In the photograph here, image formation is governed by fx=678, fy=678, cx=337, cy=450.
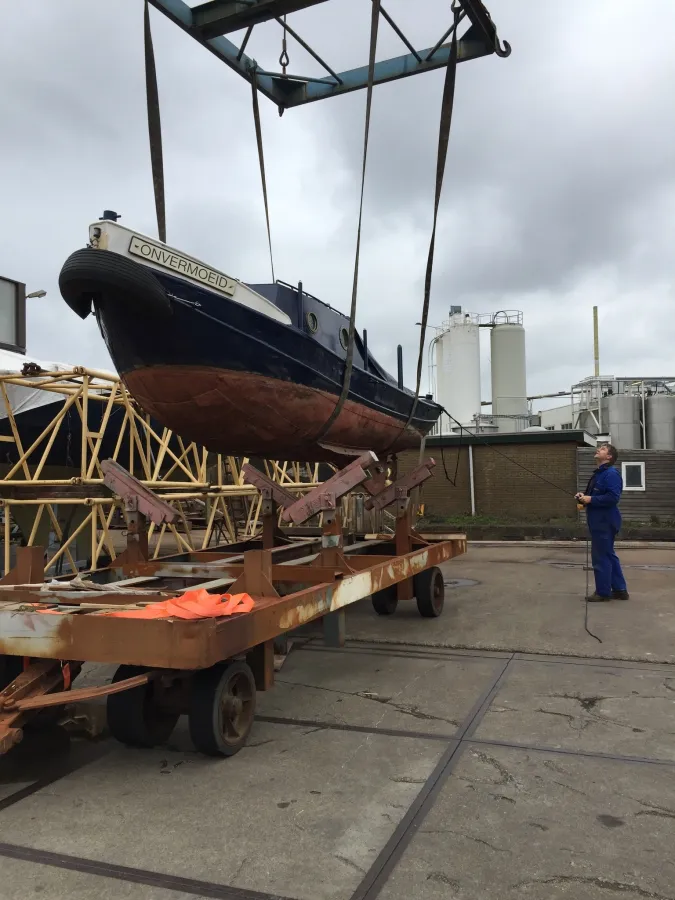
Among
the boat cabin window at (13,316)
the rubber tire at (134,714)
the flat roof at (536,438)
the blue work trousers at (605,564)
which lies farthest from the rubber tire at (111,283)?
the flat roof at (536,438)

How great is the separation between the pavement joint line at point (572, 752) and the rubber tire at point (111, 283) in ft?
11.1

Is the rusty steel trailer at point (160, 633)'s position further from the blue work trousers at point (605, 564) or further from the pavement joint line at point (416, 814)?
the blue work trousers at point (605, 564)

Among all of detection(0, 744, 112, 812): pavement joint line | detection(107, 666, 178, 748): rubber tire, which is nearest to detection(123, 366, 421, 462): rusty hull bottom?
detection(107, 666, 178, 748): rubber tire

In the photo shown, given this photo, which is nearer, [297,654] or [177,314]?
[177,314]

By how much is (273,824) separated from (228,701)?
2.84 feet

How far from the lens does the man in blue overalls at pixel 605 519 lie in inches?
295

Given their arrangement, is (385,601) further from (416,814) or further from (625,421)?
Answer: (625,421)

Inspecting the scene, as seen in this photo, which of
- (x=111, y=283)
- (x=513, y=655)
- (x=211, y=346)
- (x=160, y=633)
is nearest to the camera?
(x=160, y=633)

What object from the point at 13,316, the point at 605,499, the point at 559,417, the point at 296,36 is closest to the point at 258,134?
the point at 296,36

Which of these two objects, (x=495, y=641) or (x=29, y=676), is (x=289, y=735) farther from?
(x=495, y=641)

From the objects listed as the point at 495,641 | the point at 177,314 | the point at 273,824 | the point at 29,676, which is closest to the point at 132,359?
the point at 177,314

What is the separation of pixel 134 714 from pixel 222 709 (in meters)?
0.47

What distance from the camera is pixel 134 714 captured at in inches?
142

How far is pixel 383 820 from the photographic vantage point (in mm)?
2865
